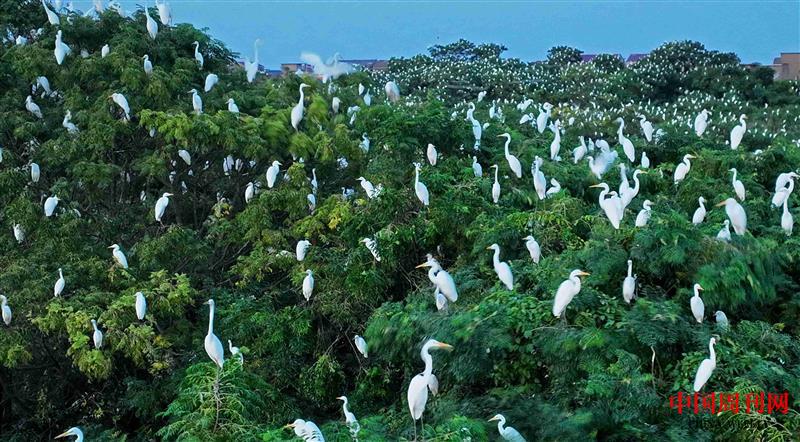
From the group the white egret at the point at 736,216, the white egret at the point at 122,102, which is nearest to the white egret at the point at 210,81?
the white egret at the point at 122,102

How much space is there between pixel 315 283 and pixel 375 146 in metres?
1.35

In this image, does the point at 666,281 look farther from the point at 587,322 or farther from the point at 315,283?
the point at 315,283

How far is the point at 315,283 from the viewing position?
5.75 m

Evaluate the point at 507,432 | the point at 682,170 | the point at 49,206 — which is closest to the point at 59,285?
the point at 49,206

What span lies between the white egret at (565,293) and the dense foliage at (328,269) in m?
0.11

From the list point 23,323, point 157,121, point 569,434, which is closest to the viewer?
point 569,434

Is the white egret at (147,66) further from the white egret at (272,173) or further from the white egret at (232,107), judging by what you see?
the white egret at (272,173)

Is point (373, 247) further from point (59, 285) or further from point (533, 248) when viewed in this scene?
point (59, 285)

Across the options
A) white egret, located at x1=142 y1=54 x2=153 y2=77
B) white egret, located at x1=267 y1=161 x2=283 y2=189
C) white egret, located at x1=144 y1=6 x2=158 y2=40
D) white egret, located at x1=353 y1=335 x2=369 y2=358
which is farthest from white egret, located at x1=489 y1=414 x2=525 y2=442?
white egret, located at x1=144 y1=6 x2=158 y2=40

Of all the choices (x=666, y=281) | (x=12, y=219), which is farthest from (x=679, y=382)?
(x=12, y=219)

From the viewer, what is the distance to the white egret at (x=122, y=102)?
6.49 m

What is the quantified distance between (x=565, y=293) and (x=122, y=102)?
13.3 feet

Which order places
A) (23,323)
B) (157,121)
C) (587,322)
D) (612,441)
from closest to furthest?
(612,441), (587,322), (23,323), (157,121)

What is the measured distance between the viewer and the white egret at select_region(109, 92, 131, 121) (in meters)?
6.49
